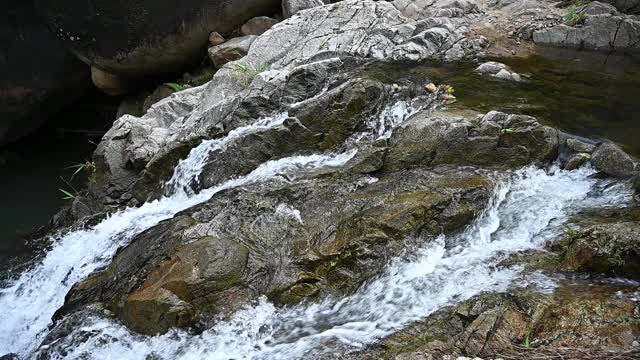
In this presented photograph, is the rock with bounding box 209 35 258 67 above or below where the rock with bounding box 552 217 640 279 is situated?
below

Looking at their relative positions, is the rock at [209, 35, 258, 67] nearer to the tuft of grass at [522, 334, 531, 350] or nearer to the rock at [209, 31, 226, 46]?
Result: the rock at [209, 31, 226, 46]

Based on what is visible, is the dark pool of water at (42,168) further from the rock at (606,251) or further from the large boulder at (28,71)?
the rock at (606,251)

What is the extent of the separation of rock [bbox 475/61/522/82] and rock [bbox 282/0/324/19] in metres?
3.13

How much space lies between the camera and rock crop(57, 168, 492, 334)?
4352 mm

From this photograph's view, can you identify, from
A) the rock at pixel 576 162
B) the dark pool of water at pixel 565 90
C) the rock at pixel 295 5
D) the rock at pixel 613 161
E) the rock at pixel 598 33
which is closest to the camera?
the rock at pixel 613 161

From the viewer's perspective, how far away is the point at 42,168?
10.8 m

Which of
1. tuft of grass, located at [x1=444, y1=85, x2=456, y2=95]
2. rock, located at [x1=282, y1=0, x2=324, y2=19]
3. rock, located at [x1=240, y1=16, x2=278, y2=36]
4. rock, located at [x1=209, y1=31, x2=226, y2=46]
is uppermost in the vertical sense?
rock, located at [x1=282, y1=0, x2=324, y2=19]

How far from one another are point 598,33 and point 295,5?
4884 mm

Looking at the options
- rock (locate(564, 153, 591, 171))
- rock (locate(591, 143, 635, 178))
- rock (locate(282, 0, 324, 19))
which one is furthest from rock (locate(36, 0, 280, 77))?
rock (locate(591, 143, 635, 178))

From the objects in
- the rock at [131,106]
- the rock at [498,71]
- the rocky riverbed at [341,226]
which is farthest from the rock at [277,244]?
the rock at [131,106]

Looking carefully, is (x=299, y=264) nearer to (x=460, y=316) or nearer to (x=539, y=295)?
(x=460, y=316)

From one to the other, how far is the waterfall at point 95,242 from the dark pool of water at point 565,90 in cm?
202

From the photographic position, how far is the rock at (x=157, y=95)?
30.7ft

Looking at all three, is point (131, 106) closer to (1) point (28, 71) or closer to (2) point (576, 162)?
(1) point (28, 71)
